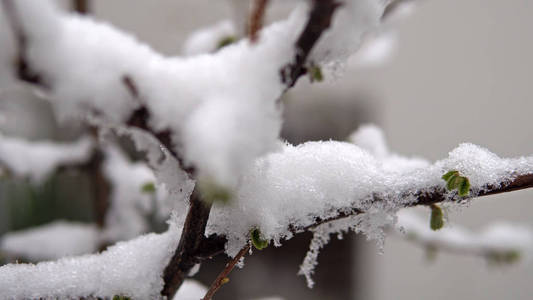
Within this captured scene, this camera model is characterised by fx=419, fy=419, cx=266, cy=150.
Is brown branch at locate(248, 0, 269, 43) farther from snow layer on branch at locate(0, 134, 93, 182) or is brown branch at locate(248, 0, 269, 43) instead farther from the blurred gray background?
the blurred gray background

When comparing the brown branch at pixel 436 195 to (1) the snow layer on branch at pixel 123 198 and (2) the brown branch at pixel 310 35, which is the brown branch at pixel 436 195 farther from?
(1) the snow layer on branch at pixel 123 198

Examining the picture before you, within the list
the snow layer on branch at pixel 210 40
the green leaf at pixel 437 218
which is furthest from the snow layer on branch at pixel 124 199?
the green leaf at pixel 437 218

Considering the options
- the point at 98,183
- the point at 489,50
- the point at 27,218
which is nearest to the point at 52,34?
the point at 98,183

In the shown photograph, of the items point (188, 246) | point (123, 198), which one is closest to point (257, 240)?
point (188, 246)

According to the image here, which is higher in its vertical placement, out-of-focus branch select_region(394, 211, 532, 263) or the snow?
out-of-focus branch select_region(394, 211, 532, 263)

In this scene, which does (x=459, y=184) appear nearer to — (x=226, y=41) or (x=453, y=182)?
(x=453, y=182)

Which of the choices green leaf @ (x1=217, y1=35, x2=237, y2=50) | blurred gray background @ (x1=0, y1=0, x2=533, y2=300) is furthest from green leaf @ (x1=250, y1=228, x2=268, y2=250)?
blurred gray background @ (x1=0, y1=0, x2=533, y2=300)

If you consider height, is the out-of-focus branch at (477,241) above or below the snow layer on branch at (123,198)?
below
